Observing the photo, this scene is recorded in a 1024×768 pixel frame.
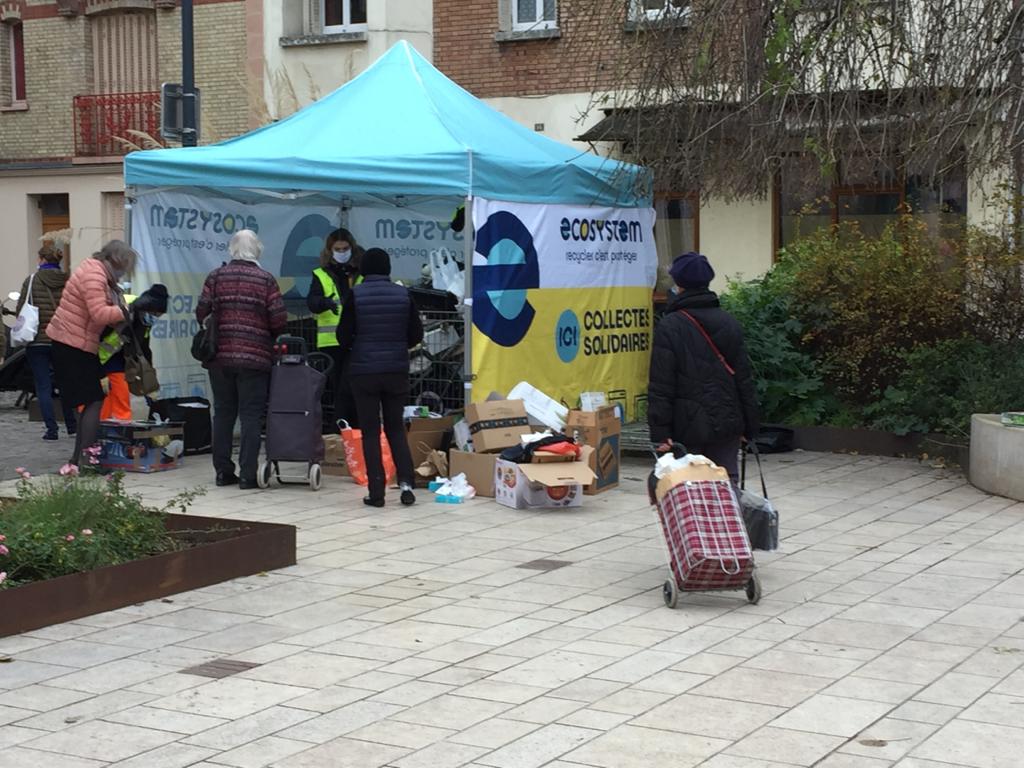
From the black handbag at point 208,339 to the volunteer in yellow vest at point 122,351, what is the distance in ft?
3.43

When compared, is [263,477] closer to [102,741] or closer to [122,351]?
[122,351]

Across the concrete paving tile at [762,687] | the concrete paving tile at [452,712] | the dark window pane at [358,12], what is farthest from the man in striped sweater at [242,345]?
the dark window pane at [358,12]

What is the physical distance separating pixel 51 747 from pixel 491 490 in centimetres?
589

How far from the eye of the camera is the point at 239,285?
11.2m

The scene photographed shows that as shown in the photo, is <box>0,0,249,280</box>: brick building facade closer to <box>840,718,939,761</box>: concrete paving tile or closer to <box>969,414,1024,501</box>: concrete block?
<box>969,414,1024,501</box>: concrete block

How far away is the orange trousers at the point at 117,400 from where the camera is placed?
12375mm

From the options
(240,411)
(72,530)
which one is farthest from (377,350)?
(72,530)

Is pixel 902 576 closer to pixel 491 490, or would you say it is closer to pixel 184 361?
pixel 491 490

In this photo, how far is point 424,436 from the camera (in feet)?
38.1

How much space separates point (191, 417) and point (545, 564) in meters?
5.29

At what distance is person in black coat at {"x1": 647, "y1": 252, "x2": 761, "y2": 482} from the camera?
26.9ft

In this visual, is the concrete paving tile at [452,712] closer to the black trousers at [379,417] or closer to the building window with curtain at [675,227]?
the black trousers at [379,417]

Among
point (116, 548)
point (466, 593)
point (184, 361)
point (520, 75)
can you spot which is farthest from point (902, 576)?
point (520, 75)

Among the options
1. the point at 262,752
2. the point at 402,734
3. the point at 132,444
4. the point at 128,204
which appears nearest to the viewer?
the point at 262,752
